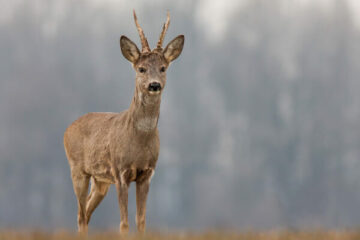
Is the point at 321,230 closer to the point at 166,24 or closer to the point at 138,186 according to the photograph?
the point at 138,186

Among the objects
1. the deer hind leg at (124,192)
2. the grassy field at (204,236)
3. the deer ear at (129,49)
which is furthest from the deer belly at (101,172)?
the grassy field at (204,236)

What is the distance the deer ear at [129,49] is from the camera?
10.4 meters

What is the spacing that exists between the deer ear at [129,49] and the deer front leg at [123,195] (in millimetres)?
2179

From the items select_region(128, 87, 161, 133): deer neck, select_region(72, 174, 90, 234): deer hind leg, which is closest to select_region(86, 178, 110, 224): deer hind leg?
select_region(72, 174, 90, 234): deer hind leg

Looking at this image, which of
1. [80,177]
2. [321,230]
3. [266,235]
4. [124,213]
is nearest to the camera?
[266,235]

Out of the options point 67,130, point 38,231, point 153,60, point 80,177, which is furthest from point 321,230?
point 67,130

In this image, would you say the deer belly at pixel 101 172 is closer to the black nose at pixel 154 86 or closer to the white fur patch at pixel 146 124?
the white fur patch at pixel 146 124

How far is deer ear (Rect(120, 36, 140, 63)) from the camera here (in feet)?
34.1

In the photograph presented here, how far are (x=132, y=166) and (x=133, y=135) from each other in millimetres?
591

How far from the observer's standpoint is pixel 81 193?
12391 millimetres

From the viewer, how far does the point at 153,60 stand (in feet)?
33.6

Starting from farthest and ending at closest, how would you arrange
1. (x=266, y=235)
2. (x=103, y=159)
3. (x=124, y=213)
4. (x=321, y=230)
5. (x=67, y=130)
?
(x=67, y=130), (x=103, y=159), (x=124, y=213), (x=321, y=230), (x=266, y=235)

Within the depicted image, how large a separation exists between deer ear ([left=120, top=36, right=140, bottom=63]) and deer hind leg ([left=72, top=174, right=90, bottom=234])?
327cm

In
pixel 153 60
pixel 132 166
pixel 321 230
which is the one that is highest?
pixel 153 60
